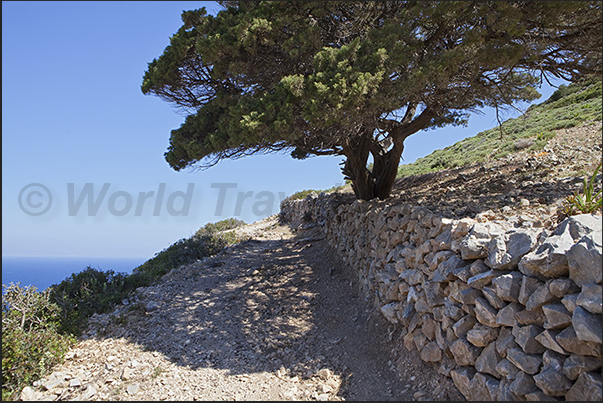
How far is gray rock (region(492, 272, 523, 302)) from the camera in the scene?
345 centimetres

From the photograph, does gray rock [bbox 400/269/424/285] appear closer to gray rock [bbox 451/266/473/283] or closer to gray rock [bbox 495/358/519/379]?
gray rock [bbox 451/266/473/283]

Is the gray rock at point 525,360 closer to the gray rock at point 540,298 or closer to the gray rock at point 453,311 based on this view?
the gray rock at point 540,298

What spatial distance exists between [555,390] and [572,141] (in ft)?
23.5

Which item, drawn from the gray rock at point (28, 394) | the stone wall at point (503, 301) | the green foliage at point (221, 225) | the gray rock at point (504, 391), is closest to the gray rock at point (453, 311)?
the stone wall at point (503, 301)

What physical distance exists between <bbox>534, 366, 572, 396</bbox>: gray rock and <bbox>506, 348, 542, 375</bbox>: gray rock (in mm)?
70

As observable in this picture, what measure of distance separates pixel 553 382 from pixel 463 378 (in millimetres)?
966

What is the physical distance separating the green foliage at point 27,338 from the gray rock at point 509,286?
18.9 ft

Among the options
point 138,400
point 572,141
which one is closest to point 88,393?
point 138,400

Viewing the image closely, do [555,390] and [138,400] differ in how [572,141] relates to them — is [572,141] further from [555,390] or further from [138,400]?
[138,400]

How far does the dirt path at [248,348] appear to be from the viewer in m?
4.59

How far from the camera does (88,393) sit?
462cm

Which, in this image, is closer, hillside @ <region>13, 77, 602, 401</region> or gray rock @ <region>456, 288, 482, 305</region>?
gray rock @ <region>456, 288, 482, 305</region>

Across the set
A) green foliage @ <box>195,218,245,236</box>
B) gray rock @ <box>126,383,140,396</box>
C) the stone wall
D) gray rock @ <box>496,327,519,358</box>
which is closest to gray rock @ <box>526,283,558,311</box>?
the stone wall

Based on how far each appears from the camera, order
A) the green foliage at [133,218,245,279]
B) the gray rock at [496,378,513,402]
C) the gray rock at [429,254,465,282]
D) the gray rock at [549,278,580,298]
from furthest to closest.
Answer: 1. the green foliage at [133,218,245,279]
2. the gray rock at [429,254,465,282]
3. the gray rock at [496,378,513,402]
4. the gray rock at [549,278,580,298]
